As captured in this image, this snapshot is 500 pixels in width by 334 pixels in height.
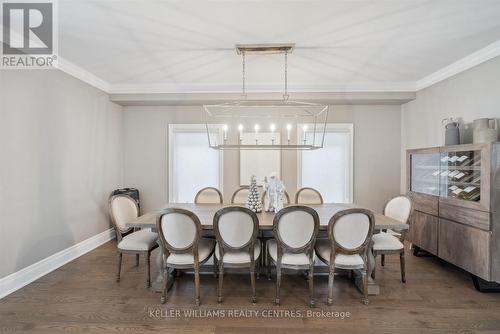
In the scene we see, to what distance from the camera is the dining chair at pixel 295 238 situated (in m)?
2.33

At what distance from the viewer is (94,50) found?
9.86 feet

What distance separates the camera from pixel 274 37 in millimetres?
2686

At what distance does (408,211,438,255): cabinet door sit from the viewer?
10.6ft

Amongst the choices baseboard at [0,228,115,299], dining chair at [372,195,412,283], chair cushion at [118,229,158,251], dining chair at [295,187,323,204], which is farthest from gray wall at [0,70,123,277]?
dining chair at [372,195,412,283]

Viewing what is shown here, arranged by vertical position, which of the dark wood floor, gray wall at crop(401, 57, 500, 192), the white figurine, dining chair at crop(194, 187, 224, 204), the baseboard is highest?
gray wall at crop(401, 57, 500, 192)

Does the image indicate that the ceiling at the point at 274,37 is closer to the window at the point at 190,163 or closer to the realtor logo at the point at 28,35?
the realtor logo at the point at 28,35

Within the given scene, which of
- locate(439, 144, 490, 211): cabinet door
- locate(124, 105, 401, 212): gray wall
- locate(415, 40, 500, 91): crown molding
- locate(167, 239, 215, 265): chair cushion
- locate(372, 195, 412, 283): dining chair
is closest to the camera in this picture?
locate(167, 239, 215, 265): chair cushion

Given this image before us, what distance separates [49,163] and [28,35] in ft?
4.67

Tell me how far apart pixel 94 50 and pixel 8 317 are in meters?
2.82

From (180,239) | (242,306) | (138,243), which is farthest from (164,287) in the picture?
(242,306)

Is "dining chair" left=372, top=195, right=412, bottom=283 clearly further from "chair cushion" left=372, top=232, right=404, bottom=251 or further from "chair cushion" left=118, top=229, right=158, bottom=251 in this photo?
"chair cushion" left=118, top=229, right=158, bottom=251

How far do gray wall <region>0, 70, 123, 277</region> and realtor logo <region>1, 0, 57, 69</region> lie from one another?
0.13m

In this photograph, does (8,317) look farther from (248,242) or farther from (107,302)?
(248,242)

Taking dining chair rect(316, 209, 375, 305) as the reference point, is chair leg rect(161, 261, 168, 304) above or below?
below
